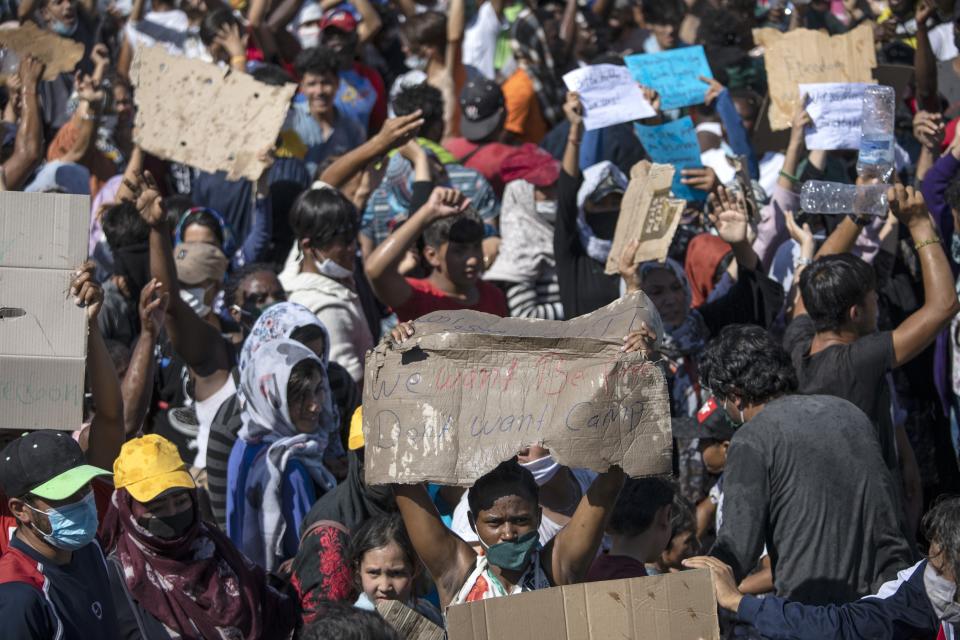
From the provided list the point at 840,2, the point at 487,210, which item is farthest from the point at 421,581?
the point at 840,2

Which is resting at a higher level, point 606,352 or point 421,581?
point 606,352

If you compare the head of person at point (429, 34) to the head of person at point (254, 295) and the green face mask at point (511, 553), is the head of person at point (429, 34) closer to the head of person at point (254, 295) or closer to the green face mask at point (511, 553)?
the head of person at point (254, 295)

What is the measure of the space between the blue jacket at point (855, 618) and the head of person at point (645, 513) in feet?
2.18

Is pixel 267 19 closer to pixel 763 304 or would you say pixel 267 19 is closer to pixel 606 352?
pixel 763 304

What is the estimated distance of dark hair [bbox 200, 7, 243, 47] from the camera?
9211 millimetres

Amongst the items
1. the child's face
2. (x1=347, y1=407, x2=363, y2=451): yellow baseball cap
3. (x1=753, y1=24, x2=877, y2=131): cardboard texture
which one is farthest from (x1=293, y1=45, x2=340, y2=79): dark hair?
the child's face

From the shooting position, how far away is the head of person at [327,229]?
6.52 meters

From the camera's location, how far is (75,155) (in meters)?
8.36

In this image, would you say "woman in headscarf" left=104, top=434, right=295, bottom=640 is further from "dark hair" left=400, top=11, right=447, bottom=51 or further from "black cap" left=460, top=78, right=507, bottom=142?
"dark hair" left=400, top=11, right=447, bottom=51

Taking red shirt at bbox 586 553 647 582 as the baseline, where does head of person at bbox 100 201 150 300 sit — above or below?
below

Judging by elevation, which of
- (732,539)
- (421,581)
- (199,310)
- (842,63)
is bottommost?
(199,310)

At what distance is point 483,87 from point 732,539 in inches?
179

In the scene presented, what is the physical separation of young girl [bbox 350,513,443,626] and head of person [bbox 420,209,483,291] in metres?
2.31

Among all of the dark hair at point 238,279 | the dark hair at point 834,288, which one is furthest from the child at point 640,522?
the dark hair at point 238,279
